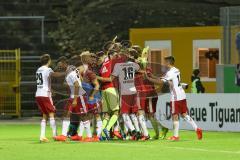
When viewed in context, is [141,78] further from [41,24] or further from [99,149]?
[41,24]

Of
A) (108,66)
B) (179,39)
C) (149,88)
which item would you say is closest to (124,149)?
(108,66)

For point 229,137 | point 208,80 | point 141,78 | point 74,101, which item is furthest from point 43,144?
point 208,80

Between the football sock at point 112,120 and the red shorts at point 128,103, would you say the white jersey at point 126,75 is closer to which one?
the red shorts at point 128,103

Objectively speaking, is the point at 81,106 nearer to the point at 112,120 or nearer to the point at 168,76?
the point at 112,120

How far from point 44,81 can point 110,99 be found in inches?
63.2

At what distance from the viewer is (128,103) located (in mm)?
24734

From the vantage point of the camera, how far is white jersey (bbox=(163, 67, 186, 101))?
24.5m

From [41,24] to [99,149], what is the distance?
21535mm

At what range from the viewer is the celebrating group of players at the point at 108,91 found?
24.3 m

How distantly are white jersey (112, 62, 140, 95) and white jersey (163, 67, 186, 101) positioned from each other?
749mm

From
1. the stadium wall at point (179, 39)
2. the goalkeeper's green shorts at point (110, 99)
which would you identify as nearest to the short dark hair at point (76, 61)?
the goalkeeper's green shorts at point (110, 99)

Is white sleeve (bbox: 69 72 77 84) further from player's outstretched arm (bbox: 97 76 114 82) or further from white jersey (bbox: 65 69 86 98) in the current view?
player's outstretched arm (bbox: 97 76 114 82)

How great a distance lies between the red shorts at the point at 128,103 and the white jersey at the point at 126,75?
11cm

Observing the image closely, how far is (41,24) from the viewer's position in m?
42.7
